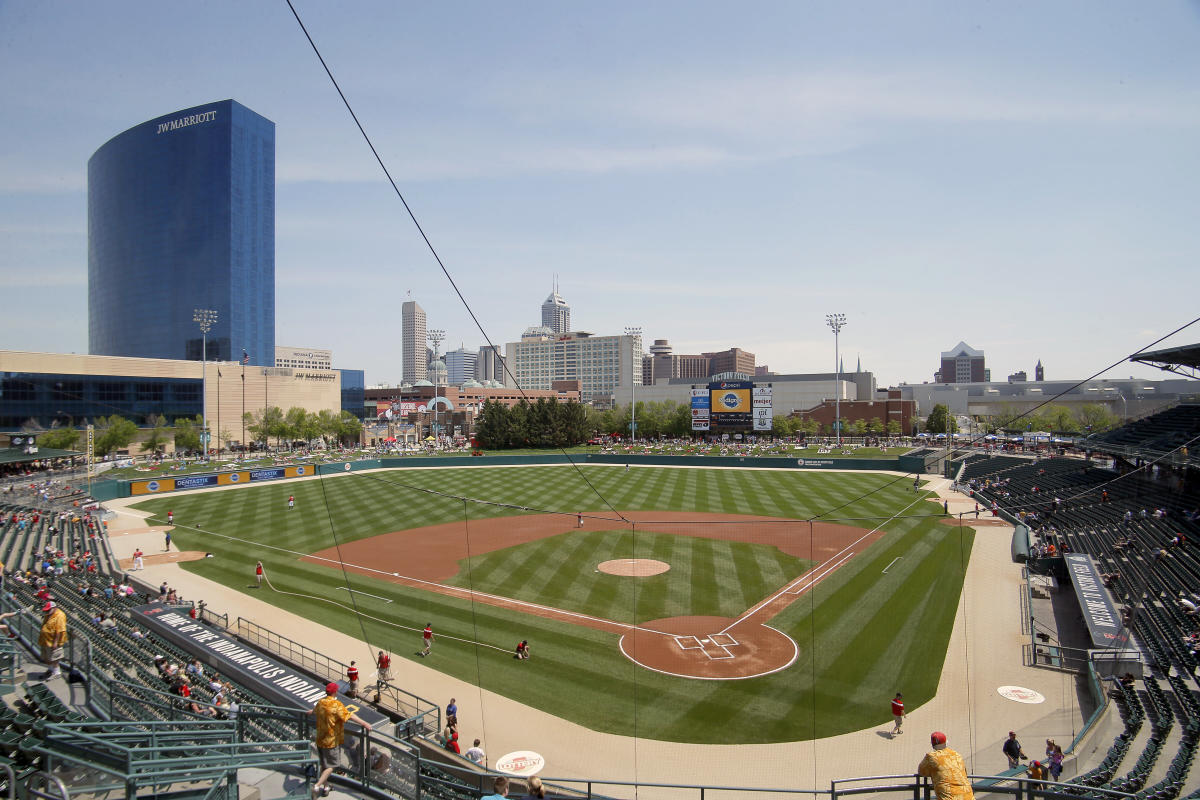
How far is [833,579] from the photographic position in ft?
86.7

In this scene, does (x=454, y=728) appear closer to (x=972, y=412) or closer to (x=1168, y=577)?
(x=1168, y=577)

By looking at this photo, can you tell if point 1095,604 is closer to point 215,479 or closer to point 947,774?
point 947,774

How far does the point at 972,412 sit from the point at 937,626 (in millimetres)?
128478

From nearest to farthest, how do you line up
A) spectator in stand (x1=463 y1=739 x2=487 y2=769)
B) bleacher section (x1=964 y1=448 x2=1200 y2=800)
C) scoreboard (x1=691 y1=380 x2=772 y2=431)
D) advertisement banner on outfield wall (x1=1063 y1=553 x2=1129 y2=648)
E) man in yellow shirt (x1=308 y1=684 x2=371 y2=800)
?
man in yellow shirt (x1=308 y1=684 x2=371 y2=800) < bleacher section (x1=964 y1=448 x2=1200 y2=800) < spectator in stand (x1=463 y1=739 x2=487 y2=769) < advertisement banner on outfield wall (x1=1063 y1=553 x2=1129 y2=648) < scoreboard (x1=691 y1=380 x2=772 y2=431)

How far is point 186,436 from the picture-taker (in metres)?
71.4

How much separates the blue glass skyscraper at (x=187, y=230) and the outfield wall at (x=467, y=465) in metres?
89.4

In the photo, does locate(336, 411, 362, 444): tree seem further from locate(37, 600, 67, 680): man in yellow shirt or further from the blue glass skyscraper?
locate(37, 600, 67, 680): man in yellow shirt

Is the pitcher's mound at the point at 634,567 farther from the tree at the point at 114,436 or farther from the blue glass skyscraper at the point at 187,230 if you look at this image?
the blue glass skyscraper at the point at 187,230

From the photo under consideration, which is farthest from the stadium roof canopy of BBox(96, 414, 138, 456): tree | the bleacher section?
BBox(96, 414, 138, 456): tree

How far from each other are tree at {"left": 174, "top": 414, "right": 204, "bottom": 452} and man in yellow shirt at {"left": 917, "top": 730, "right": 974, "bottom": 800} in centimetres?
8200

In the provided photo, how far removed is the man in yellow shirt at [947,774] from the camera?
22.5 ft

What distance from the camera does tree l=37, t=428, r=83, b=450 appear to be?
192 feet

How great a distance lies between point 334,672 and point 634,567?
41.9 ft

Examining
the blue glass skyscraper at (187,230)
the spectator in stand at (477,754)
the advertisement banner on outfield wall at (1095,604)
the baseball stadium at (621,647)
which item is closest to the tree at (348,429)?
the baseball stadium at (621,647)
